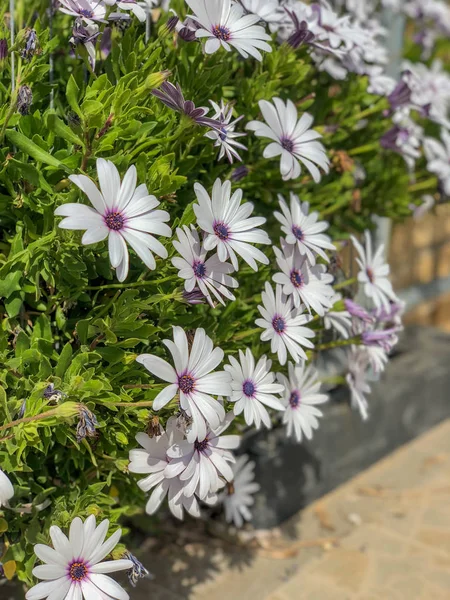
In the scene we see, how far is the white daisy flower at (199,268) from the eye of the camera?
4.93 feet

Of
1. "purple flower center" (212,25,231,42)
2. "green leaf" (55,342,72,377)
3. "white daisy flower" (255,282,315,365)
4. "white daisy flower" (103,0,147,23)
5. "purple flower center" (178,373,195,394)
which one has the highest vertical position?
"white daisy flower" (103,0,147,23)

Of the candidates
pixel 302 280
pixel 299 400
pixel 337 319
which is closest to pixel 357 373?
pixel 337 319

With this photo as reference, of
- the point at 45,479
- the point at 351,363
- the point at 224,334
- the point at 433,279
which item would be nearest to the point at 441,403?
the point at 433,279

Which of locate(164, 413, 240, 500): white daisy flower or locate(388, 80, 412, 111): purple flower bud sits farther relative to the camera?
locate(388, 80, 412, 111): purple flower bud

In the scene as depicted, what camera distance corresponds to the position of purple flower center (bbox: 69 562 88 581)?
4.88ft

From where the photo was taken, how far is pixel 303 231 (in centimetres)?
186

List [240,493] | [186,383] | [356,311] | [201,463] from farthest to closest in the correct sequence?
[240,493] < [356,311] < [201,463] < [186,383]

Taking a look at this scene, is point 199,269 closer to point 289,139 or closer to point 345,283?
point 289,139

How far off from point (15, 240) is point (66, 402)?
0.42 meters

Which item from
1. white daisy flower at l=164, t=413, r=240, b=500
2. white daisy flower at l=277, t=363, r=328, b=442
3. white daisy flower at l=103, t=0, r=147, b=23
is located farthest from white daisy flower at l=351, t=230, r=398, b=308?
white daisy flower at l=103, t=0, r=147, b=23

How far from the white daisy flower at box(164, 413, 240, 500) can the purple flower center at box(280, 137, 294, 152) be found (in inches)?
25.9

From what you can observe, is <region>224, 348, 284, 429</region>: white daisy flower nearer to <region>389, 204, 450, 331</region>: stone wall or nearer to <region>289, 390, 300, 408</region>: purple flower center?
<region>289, 390, 300, 408</region>: purple flower center

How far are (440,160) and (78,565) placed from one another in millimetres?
2011

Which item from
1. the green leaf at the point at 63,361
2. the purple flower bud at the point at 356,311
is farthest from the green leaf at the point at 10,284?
the purple flower bud at the point at 356,311
